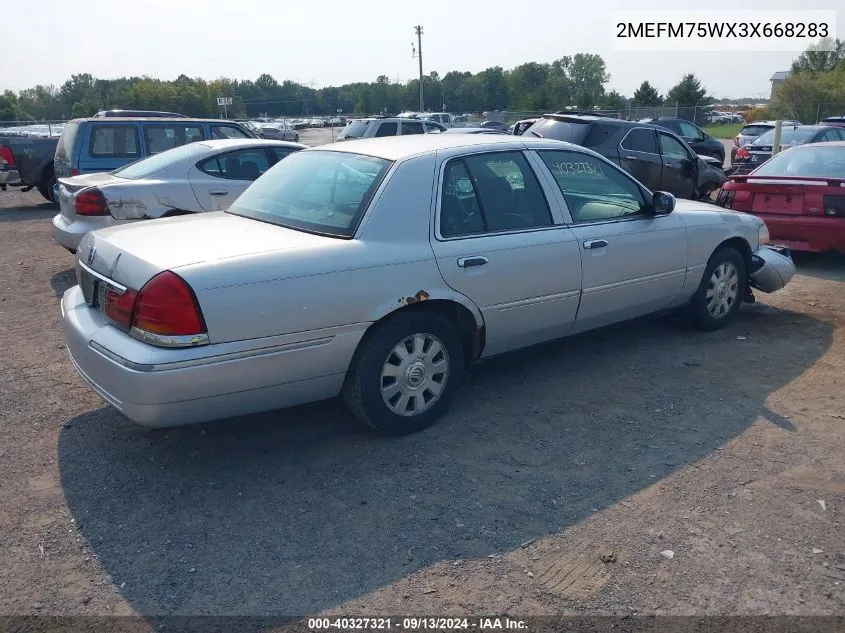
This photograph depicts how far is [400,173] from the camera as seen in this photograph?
4316 mm

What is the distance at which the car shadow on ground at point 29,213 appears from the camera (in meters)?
13.5

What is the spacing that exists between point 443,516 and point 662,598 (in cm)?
103

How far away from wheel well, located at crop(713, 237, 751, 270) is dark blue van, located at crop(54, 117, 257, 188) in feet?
24.8

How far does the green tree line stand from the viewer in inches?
2458

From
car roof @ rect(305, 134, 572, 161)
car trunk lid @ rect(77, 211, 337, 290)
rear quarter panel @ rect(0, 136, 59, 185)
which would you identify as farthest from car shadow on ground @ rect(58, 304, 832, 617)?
rear quarter panel @ rect(0, 136, 59, 185)

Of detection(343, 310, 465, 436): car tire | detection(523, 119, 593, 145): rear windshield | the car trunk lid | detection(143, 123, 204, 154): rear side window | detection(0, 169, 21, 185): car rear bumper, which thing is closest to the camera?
the car trunk lid

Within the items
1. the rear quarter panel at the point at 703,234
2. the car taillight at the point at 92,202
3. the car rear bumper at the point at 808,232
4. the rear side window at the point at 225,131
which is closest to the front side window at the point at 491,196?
the rear quarter panel at the point at 703,234

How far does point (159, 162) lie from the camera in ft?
26.4

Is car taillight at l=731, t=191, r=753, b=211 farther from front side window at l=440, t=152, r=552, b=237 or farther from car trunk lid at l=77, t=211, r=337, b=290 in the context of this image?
car trunk lid at l=77, t=211, r=337, b=290

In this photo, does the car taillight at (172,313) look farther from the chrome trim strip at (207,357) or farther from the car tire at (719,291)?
the car tire at (719,291)

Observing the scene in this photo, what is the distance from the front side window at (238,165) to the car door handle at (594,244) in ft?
14.3

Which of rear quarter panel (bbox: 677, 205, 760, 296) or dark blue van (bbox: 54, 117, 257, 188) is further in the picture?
dark blue van (bbox: 54, 117, 257, 188)

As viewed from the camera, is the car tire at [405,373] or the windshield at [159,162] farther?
the windshield at [159,162]

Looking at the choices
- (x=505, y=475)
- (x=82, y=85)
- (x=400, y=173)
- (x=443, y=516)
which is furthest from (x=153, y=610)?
(x=82, y=85)
